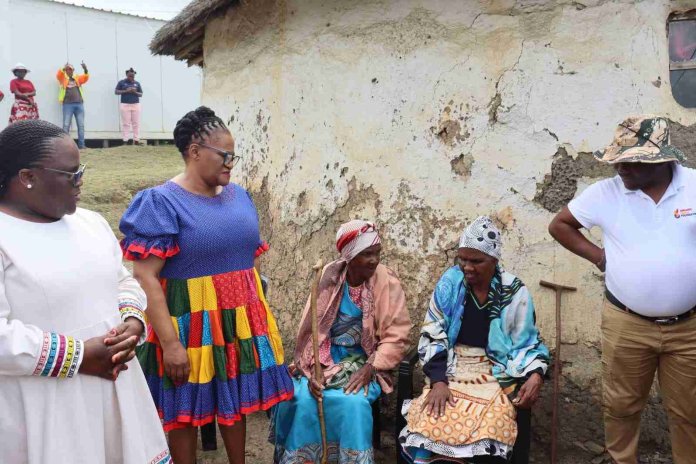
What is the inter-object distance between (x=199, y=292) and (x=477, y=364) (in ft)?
4.93

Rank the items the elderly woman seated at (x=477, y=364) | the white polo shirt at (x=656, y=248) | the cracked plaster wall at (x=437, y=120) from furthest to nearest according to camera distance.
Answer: the cracked plaster wall at (x=437, y=120) < the elderly woman seated at (x=477, y=364) < the white polo shirt at (x=656, y=248)

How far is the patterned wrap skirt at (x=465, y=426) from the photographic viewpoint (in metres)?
3.09

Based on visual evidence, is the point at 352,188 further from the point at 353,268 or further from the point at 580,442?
the point at 580,442

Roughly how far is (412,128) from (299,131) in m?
0.90

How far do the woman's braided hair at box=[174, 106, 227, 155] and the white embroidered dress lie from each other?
846 millimetres

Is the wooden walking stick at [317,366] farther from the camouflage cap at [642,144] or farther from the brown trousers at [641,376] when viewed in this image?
the camouflage cap at [642,144]

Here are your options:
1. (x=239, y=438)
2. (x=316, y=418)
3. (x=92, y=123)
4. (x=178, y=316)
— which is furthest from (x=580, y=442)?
(x=92, y=123)

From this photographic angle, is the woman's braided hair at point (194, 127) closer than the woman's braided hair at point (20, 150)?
No

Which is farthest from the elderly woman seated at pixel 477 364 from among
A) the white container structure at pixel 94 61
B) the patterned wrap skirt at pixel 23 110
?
the white container structure at pixel 94 61

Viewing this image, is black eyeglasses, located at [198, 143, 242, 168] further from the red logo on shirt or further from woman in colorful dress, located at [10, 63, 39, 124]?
woman in colorful dress, located at [10, 63, 39, 124]

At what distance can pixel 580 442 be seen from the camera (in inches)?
147

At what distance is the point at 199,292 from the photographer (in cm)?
300

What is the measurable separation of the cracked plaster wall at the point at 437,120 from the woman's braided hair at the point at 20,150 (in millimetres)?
2393

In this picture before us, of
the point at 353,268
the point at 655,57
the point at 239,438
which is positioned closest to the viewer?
the point at 239,438
